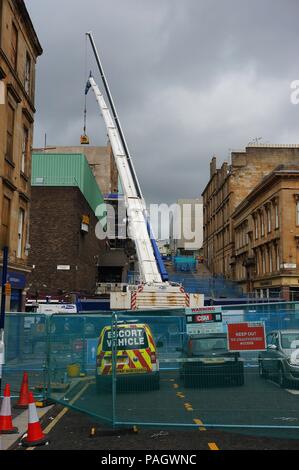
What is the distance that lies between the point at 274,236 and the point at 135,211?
18.1 metres

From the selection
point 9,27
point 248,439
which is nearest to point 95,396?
point 248,439

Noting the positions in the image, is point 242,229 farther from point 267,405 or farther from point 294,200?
point 267,405

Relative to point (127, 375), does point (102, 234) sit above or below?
above

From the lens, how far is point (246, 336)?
9141mm

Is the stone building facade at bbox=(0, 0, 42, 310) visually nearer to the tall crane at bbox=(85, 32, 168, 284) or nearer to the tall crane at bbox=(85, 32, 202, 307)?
the tall crane at bbox=(85, 32, 202, 307)

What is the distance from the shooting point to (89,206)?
168 ft

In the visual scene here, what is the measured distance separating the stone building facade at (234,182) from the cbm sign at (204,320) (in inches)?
2193

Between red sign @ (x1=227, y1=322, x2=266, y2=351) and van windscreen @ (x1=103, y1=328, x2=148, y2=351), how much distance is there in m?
2.12

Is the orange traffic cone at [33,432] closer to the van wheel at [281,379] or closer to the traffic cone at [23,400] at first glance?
the traffic cone at [23,400]

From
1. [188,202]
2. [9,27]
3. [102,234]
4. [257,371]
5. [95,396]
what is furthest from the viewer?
[188,202]

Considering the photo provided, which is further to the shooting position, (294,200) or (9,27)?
(294,200)

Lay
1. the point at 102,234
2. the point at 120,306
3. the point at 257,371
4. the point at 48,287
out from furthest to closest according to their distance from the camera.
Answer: the point at 102,234 → the point at 48,287 → the point at 120,306 → the point at 257,371

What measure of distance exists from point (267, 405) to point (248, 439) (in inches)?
26.2
